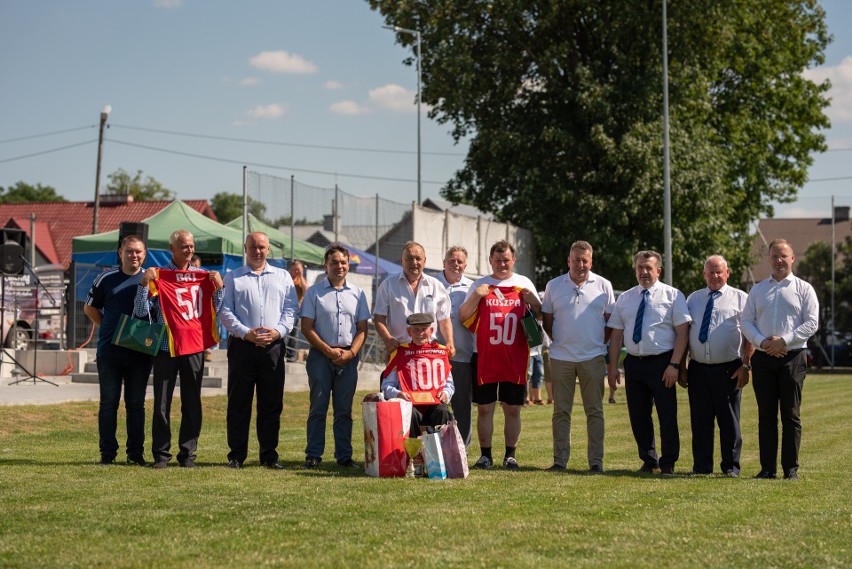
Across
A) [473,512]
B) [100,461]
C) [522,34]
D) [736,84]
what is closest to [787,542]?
[473,512]

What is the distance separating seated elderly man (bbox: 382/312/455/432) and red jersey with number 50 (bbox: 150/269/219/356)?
1674mm

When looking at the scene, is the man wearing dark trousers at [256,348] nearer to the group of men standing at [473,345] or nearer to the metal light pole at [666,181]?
the group of men standing at [473,345]

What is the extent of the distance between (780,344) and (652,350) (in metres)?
1.10

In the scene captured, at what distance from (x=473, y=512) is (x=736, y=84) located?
37254 millimetres

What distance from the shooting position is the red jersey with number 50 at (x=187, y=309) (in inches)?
405

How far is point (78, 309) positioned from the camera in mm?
27594

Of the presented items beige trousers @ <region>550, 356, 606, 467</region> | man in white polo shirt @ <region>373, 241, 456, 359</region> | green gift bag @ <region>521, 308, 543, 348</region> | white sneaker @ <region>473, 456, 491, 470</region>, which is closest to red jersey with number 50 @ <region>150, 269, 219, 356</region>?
man in white polo shirt @ <region>373, 241, 456, 359</region>

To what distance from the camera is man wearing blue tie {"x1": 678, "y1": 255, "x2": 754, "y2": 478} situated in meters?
10.7

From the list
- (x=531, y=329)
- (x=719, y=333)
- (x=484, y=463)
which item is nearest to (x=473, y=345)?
(x=531, y=329)

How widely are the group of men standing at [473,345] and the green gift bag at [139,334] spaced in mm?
85

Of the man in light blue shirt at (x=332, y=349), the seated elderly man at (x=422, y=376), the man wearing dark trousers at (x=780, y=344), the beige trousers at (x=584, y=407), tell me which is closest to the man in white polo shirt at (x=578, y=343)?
the beige trousers at (x=584, y=407)

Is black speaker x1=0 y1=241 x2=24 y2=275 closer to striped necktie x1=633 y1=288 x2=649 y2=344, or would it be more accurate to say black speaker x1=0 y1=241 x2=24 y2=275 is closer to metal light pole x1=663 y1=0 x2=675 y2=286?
striped necktie x1=633 y1=288 x2=649 y2=344

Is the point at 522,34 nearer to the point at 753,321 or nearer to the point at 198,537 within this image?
the point at 753,321

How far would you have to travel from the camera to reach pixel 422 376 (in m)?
10.1
